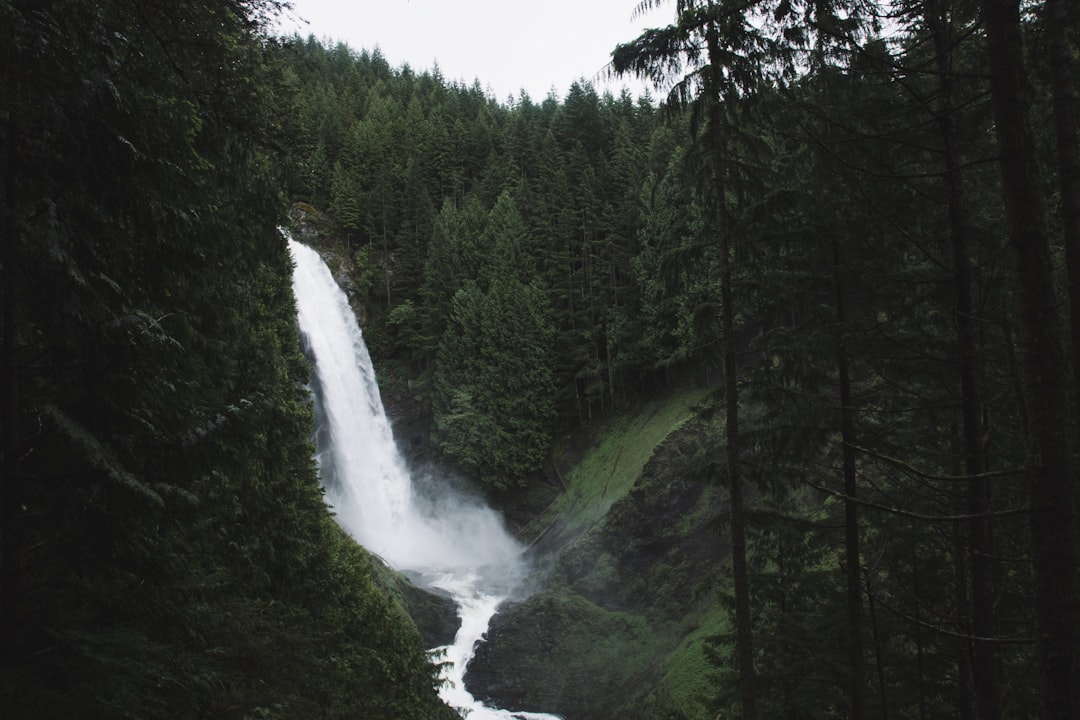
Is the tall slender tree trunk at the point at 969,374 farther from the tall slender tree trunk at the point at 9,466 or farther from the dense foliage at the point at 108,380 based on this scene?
the tall slender tree trunk at the point at 9,466

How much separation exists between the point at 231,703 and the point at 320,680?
268 centimetres

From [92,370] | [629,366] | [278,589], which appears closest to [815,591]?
[278,589]

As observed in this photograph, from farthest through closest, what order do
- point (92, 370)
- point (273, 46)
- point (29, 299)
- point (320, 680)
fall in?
point (320, 680)
point (273, 46)
point (92, 370)
point (29, 299)

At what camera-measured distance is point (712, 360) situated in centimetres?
905

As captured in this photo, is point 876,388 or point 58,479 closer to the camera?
point 58,479

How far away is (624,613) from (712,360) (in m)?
15.2

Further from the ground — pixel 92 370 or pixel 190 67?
pixel 190 67

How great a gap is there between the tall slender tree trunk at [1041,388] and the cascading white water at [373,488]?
23.8 metres

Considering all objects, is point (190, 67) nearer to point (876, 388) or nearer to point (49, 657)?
point (49, 657)

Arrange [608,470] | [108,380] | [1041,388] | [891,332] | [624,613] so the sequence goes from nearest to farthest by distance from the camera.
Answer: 1. [1041,388]
2. [108,380]
3. [891,332]
4. [624,613]
5. [608,470]

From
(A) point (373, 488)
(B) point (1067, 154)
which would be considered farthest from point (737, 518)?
(A) point (373, 488)

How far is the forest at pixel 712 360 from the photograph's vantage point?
3.10 meters

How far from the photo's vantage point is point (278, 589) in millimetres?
9844

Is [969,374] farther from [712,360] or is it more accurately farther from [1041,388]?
[712,360]
